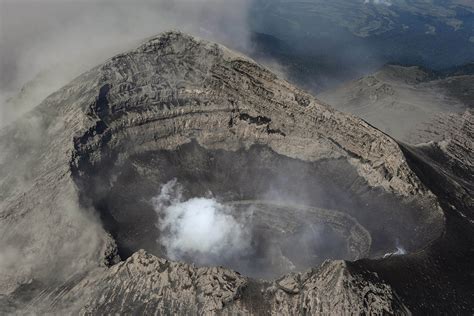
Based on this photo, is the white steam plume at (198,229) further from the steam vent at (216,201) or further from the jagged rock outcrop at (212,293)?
the jagged rock outcrop at (212,293)

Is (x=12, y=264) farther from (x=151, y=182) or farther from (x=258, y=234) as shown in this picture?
(x=258, y=234)

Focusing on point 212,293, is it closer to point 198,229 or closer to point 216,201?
point 198,229

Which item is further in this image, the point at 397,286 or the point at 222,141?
the point at 222,141

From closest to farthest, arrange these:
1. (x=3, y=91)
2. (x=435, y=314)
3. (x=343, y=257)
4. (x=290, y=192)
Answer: (x=435, y=314) → (x=343, y=257) → (x=290, y=192) → (x=3, y=91)

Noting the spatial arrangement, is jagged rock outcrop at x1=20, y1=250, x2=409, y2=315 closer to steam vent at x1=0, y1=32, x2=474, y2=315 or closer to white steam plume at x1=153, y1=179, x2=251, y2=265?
steam vent at x1=0, y1=32, x2=474, y2=315

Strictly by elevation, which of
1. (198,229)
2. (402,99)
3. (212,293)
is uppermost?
(212,293)

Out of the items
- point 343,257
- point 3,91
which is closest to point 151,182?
point 343,257

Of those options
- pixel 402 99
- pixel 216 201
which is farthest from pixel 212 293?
pixel 402 99

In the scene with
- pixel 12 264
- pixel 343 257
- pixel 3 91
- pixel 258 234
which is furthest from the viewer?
pixel 3 91
